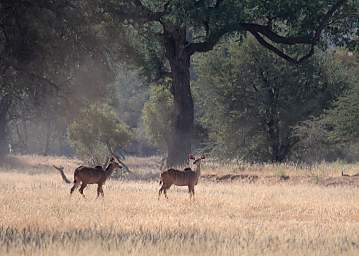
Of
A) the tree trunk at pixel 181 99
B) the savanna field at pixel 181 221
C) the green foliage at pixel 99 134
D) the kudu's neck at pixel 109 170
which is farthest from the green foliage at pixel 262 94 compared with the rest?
the kudu's neck at pixel 109 170

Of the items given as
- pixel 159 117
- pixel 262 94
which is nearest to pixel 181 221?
pixel 262 94

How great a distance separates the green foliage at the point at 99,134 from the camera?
52.6 metres

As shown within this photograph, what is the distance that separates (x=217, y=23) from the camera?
102 ft

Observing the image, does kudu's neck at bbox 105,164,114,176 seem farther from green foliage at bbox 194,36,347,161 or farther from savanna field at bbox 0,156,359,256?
green foliage at bbox 194,36,347,161

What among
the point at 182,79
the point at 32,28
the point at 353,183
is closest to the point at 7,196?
the point at 32,28

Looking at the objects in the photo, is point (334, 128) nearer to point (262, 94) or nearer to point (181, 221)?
point (262, 94)

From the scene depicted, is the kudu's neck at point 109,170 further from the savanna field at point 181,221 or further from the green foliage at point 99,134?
the green foliage at point 99,134

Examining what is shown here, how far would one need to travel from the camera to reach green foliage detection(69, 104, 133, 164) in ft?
173

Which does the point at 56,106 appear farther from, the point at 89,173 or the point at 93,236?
the point at 93,236

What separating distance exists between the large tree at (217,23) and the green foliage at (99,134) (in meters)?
16.0

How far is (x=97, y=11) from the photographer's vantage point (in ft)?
49.3

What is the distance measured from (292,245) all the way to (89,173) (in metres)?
9.95

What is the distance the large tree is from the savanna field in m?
7.94

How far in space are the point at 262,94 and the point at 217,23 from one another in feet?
61.2
